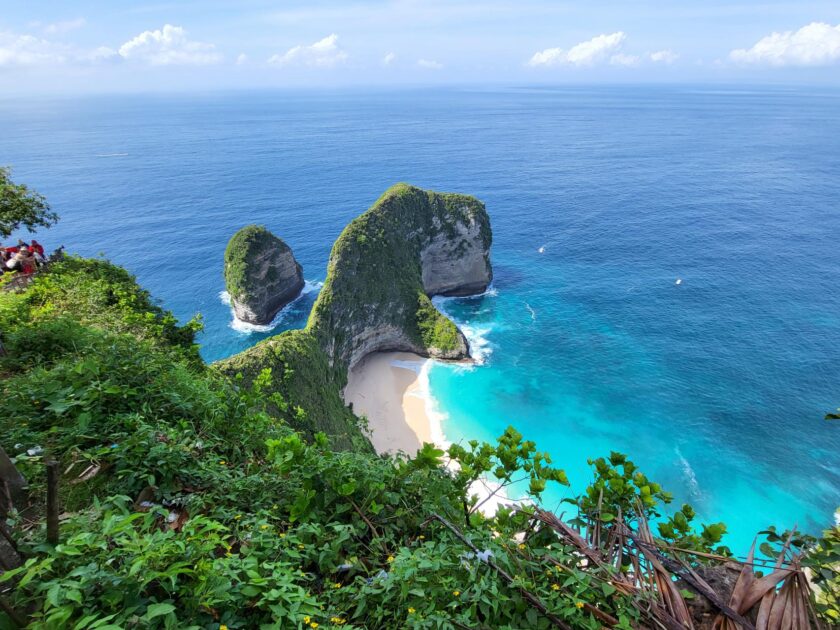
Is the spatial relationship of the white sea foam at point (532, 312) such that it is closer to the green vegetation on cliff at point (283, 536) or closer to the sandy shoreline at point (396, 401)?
the sandy shoreline at point (396, 401)

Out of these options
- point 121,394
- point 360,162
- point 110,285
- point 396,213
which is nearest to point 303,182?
point 360,162

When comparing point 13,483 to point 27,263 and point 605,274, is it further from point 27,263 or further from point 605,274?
point 605,274

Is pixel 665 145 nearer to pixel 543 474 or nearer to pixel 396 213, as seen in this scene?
pixel 396 213

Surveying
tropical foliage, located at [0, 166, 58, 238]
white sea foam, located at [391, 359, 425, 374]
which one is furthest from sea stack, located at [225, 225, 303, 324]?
tropical foliage, located at [0, 166, 58, 238]

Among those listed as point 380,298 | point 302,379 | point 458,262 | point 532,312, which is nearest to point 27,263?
point 302,379

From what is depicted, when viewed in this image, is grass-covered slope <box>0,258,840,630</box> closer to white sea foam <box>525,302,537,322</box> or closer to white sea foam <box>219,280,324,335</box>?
white sea foam <box>219,280,324,335</box>

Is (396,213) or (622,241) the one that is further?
(622,241)

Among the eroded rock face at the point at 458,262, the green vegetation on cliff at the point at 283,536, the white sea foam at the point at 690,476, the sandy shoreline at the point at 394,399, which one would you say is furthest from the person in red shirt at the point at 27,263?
the eroded rock face at the point at 458,262
